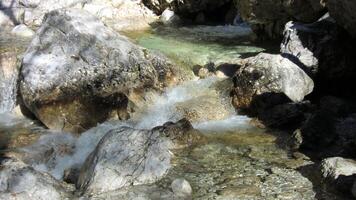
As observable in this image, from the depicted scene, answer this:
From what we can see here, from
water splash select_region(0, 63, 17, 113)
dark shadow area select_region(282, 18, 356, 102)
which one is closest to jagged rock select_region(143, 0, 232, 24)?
dark shadow area select_region(282, 18, 356, 102)

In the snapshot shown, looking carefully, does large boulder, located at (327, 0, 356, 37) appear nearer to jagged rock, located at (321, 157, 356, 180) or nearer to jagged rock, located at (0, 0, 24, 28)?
jagged rock, located at (321, 157, 356, 180)

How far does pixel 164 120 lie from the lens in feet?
29.3

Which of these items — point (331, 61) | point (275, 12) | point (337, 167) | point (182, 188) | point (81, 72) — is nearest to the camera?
point (182, 188)

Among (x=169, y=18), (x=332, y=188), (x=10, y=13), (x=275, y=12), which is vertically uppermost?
(x=275, y=12)

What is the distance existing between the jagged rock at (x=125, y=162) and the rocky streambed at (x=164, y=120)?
2cm

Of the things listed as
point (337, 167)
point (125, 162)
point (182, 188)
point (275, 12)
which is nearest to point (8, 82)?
point (125, 162)

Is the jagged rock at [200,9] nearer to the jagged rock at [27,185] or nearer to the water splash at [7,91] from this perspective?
the water splash at [7,91]

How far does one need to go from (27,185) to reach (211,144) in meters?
2.77

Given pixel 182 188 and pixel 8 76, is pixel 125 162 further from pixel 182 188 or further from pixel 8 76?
pixel 8 76

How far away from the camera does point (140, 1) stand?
672 inches

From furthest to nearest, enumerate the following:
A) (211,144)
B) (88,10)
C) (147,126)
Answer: (88,10)
(147,126)
(211,144)

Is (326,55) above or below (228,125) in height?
above

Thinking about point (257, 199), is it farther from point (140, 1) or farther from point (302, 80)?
point (140, 1)

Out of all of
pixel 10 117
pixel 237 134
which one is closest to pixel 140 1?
pixel 10 117
